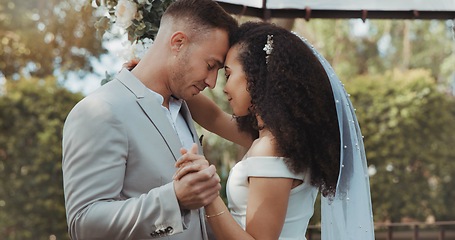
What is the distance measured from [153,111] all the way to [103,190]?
0.43 meters

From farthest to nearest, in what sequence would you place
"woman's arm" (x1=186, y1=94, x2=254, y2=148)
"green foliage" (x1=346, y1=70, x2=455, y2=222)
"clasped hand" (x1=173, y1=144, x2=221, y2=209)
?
"green foliage" (x1=346, y1=70, x2=455, y2=222) → "woman's arm" (x1=186, y1=94, x2=254, y2=148) → "clasped hand" (x1=173, y1=144, x2=221, y2=209)

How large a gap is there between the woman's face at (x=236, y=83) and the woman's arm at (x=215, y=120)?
506 millimetres

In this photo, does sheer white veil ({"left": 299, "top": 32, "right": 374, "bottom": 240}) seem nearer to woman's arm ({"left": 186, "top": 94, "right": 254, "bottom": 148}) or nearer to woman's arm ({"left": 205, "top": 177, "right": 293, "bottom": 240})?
woman's arm ({"left": 205, "top": 177, "right": 293, "bottom": 240})

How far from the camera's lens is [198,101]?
376cm

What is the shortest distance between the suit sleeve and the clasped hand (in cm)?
3

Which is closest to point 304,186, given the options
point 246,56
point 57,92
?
point 246,56

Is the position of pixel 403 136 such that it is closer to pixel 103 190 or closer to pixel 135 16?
pixel 135 16

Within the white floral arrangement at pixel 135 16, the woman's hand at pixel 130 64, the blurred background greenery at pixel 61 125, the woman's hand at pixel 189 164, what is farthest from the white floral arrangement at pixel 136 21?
the blurred background greenery at pixel 61 125

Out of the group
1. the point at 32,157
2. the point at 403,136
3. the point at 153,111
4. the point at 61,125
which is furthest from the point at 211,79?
the point at 403,136

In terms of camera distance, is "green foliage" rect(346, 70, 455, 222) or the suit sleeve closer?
the suit sleeve

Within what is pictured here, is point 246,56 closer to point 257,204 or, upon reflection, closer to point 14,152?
point 257,204

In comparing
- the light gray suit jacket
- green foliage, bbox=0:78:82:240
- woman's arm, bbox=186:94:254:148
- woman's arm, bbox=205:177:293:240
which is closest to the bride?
woman's arm, bbox=205:177:293:240

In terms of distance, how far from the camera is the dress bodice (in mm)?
3080

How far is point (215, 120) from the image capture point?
3.83m
